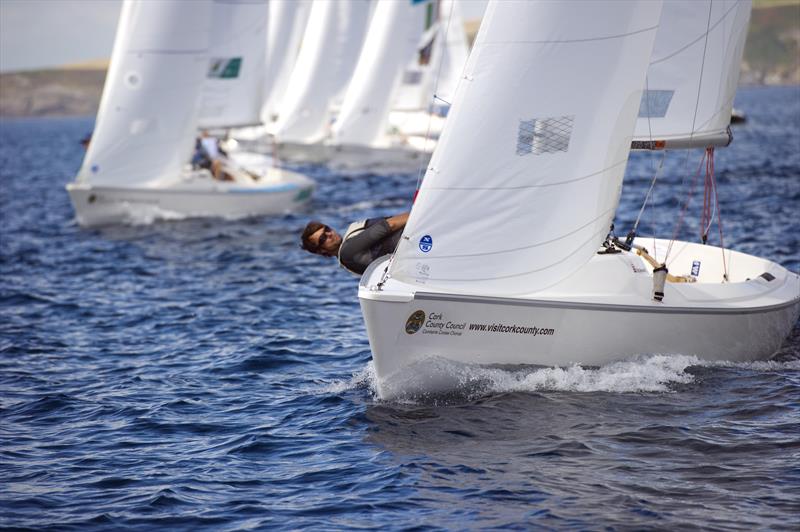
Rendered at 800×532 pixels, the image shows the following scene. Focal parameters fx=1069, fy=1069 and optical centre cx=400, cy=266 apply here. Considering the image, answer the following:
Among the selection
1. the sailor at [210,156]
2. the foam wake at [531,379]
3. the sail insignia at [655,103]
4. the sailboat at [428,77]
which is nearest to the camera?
the foam wake at [531,379]

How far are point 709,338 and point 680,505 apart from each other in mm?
3562

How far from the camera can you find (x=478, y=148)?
1056cm

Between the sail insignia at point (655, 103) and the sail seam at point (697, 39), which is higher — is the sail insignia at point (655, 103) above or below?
below

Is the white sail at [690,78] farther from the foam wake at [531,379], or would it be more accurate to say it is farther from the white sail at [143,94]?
the white sail at [143,94]

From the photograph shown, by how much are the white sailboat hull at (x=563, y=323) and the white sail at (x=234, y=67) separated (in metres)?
17.9

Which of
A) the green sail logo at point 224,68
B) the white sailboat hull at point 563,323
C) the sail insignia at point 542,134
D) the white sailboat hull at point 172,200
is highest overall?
the sail insignia at point 542,134

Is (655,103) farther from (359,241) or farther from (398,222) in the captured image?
(359,241)

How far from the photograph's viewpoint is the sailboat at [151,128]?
84.3ft

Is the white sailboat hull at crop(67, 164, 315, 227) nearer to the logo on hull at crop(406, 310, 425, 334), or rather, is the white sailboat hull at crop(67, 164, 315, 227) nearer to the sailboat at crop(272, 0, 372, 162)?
the sailboat at crop(272, 0, 372, 162)

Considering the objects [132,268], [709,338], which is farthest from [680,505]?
[132,268]

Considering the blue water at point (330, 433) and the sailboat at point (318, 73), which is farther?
the sailboat at point (318, 73)

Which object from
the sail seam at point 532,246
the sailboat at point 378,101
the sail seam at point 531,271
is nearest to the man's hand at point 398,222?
the sail seam at point 532,246

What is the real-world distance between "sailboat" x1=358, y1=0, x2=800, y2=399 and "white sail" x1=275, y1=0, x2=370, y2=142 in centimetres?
3125

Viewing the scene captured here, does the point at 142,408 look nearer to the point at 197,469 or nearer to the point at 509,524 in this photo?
the point at 197,469
